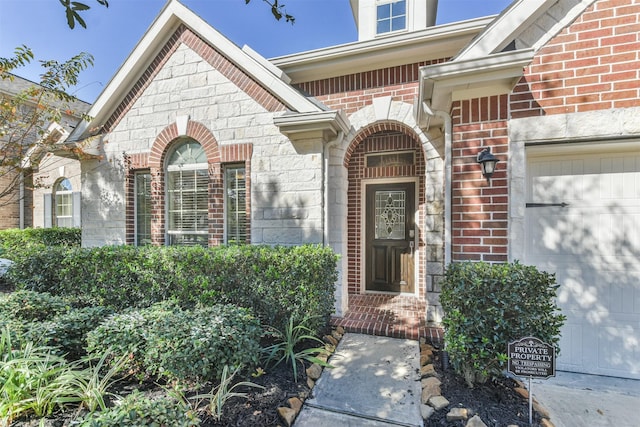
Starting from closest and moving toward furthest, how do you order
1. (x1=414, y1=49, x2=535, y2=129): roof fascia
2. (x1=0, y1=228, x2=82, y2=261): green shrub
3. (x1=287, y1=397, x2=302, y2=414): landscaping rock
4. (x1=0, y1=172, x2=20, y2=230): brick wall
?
(x1=287, y1=397, x2=302, y2=414): landscaping rock, (x1=414, y1=49, x2=535, y2=129): roof fascia, (x1=0, y1=228, x2=82, y2=261): green shrub, (x1=0, y1=172, x2=20, y2=230): brick wall

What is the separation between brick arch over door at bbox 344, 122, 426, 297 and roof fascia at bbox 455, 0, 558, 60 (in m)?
2.52

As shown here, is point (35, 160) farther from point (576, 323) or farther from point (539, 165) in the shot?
point (576, 323)

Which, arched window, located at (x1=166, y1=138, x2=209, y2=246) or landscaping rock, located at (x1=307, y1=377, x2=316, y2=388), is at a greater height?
arched window, located at (x1=166, y1=138, x2=209, y2=246)

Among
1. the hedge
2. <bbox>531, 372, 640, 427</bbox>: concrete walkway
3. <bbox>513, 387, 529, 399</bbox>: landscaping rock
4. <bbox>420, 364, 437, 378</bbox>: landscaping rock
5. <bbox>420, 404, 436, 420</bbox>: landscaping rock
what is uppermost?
the hedge

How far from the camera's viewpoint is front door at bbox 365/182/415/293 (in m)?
6.23

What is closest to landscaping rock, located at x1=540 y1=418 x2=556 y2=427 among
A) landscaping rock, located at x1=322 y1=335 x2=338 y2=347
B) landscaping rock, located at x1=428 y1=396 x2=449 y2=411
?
landscaping rock, located at x1=428 y1=396 x2=449 y2=411

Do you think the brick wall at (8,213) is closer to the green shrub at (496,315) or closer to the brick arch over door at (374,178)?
the brick arch over door at (374,178)

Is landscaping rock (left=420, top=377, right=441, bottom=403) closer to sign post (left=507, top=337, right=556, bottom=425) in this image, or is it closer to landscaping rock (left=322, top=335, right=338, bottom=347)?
sign post (left=507, top=337, right=556, bottom=425)

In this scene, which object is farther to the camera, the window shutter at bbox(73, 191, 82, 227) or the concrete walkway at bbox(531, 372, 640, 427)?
the window shutter at bbox(73, 191, 82, 227)

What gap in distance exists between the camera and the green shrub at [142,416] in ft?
6.49

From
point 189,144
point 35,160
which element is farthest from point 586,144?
point 35,160

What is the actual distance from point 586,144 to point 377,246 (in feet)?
13.0

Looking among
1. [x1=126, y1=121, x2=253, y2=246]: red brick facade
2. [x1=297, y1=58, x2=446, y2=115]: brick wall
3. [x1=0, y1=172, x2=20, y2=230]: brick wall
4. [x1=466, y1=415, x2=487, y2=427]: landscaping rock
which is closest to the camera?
[x1=466, y1=415, x2=487, y2=427]: landscaping rock

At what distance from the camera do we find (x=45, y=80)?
5.72 metres
